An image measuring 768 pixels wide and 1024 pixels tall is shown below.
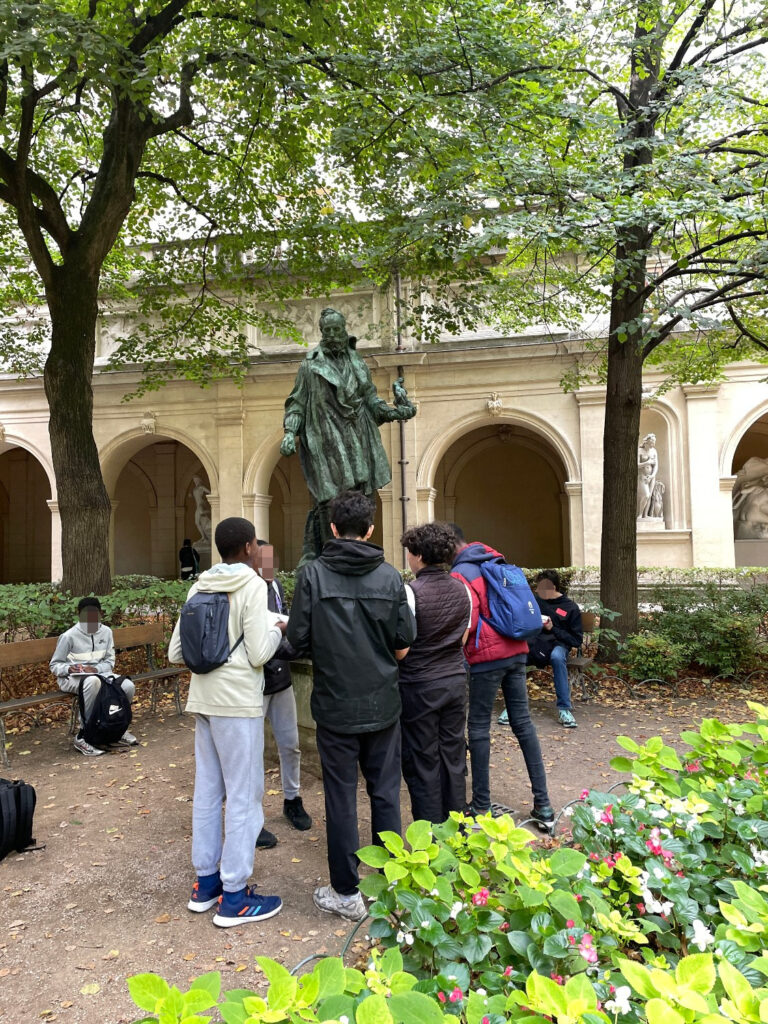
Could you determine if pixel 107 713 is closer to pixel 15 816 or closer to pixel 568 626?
pixel 15 816

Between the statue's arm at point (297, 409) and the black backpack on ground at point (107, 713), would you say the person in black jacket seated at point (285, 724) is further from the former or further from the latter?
the black backpack on ground at point (107, 713)

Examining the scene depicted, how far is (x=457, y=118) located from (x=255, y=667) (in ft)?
18.4

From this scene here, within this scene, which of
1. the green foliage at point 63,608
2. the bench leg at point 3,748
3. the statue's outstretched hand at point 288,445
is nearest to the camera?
the statue's outstretched hand at point 288,445

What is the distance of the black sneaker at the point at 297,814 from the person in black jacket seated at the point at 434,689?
2.87 ft

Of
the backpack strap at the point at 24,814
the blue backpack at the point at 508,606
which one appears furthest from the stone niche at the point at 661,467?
the backpack strap at the point at 24,814

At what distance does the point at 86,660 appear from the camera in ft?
19.2

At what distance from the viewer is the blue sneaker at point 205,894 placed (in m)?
3.16

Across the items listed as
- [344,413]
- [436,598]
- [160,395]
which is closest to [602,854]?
[436,598]

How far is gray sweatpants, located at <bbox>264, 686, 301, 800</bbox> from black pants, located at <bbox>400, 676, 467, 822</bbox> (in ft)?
2.90

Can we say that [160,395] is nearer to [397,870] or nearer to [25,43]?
[25,43]

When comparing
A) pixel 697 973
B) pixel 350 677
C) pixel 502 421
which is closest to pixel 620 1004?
pixel 697 973

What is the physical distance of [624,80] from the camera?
8.85m

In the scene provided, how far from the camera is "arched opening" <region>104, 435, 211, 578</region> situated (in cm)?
2147

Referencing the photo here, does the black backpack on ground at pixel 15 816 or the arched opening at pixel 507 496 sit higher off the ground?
the arched opening at pixel 507 496
